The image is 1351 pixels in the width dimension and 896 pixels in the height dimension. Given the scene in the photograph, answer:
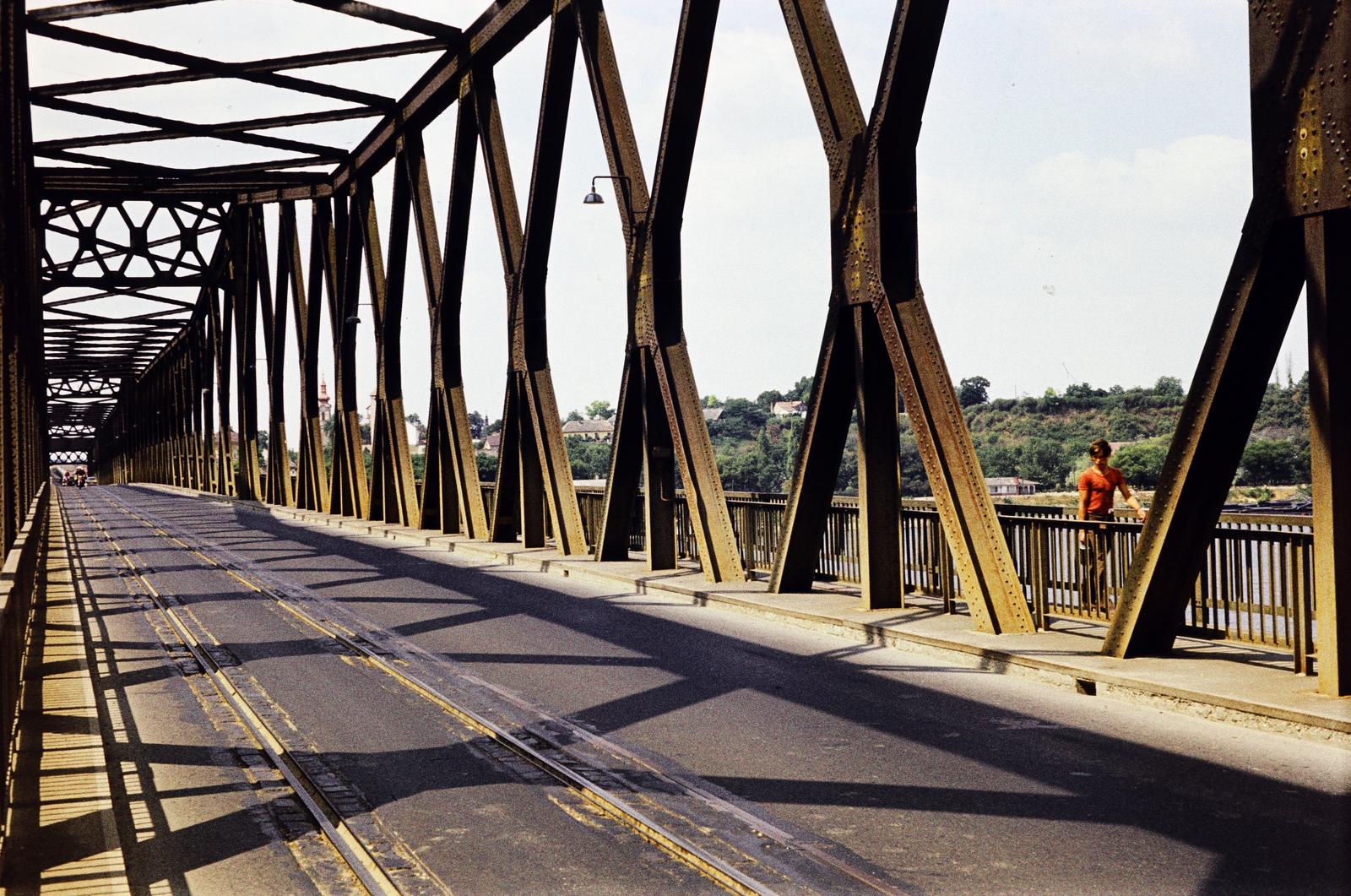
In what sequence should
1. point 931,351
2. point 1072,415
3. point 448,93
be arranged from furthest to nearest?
point 1072,415 → point 448,93 → point 931,351

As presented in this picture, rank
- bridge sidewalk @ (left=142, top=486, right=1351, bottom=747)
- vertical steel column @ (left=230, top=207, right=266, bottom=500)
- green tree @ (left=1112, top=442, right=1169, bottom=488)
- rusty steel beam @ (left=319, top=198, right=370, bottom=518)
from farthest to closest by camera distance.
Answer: vertical steel column @ (left=230, top=207, right=266, bottom=500), green tree @ (left=1112, top=442, right=1169, bottom=488), rusty steel beam @ (left=319, top=198, right=370, bottom=518), bridge sidewalk @ (left=142, top=486, right=1351, bottom=747)

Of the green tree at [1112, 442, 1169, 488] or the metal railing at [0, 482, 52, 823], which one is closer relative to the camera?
the metal railing at [0, 482, 52, 823]

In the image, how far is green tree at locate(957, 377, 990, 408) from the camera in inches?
3888

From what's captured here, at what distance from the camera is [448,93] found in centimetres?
2736

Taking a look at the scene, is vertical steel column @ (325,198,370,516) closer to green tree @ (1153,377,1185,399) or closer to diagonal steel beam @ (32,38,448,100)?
diagonal steel beam @ (32,38,448,100)

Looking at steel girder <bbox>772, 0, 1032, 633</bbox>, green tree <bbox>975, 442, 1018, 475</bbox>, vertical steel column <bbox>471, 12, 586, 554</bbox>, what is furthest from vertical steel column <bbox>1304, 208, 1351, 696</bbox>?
green tree <bbox>975, 442, 1018, 475</bbox>

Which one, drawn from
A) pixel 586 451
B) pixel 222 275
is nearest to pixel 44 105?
pixel 222 275

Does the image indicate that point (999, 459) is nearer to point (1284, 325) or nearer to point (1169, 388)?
point (1169, 388)

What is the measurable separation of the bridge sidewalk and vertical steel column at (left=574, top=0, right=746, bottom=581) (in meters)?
1.20

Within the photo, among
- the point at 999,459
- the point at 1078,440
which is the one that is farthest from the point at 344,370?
the point at 999,459

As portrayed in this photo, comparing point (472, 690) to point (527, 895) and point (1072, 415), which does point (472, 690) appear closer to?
point (527, 895)

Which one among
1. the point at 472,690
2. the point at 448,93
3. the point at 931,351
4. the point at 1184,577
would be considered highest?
the point at 448,93

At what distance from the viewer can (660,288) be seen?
17766 millimetres

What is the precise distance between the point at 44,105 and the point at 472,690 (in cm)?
2421
